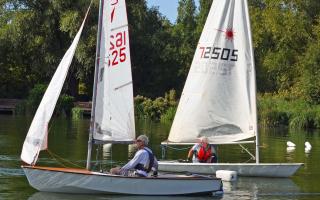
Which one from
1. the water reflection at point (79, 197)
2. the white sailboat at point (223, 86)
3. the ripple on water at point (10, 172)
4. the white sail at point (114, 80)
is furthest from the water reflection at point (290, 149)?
the water reflection at point (79, 197)

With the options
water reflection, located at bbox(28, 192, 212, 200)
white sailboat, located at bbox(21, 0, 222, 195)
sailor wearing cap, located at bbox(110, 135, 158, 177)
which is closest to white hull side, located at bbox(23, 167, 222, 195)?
white sailboat, located at bbox(21, 0, 222, 195)

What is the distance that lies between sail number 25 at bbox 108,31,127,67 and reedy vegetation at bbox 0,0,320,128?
38630mm

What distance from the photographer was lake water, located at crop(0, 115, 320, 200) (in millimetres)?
21250

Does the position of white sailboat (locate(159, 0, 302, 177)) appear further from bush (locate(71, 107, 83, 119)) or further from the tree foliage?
bush (locate(71, 107, 83, 119))

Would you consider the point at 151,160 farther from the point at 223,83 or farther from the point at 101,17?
the point at 223,83

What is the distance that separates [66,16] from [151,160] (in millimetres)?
47895

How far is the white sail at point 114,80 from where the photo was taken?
65.2 ft

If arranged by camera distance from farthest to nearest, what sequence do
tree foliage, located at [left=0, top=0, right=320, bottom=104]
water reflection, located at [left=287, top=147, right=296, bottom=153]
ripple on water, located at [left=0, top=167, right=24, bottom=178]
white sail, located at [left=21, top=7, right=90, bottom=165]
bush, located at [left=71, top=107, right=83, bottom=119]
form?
tree foliage, located at [left=0, top=0, right=320, bottom=104]
bush, located at [left=71, top=107, right=83, bottom=119]
water reflection, located at [left=287, top=147, right=296, bottom=153]
ripple on water, located at [left=0, top=167, right=24, bottom=178]
white sail, located at [left=21, top=7, right=90, bottom=165]

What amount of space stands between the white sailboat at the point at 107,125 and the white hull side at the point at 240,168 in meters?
4.10

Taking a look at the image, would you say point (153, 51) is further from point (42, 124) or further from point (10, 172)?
point (42, 124)

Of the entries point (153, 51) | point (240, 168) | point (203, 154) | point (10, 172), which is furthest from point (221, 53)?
point (153, 51)

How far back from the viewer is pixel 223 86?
85.6ft

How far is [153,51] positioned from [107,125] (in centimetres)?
5381

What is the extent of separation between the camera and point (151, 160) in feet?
63.5
